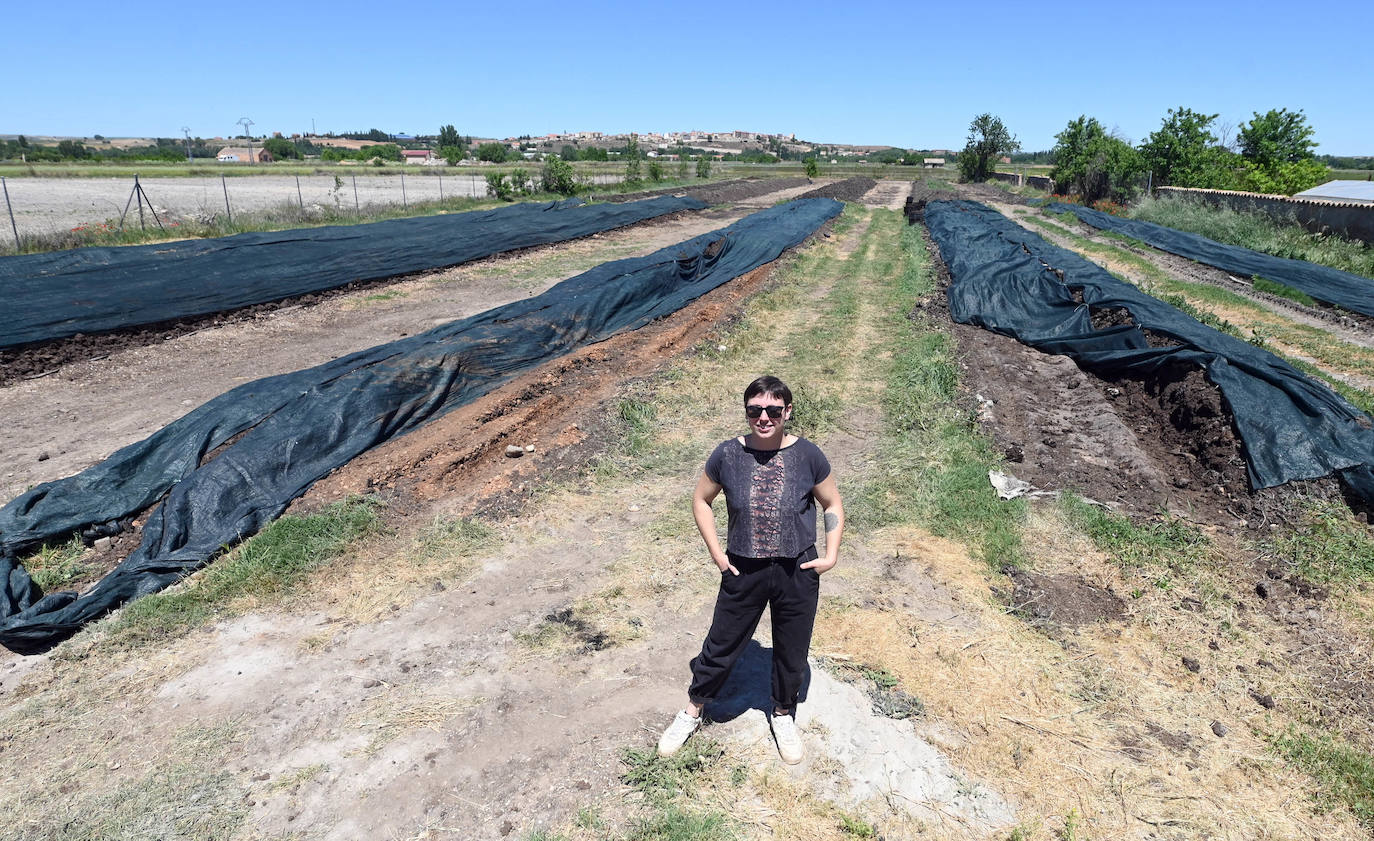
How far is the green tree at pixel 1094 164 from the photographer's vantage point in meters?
35.7

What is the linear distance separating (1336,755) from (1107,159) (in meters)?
42.0

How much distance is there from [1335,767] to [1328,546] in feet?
8.92

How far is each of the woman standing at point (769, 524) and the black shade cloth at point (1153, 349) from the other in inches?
209

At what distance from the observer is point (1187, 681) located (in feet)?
13.8

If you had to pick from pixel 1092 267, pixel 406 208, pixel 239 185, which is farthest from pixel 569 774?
pixel 239 185

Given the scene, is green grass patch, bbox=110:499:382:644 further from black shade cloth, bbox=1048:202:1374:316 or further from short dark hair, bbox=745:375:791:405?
black shade cloth, bbox=1048:202:1374:316

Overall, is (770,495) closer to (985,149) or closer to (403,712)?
(403,712)

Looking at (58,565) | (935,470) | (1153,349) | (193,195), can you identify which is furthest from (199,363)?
(193,195)

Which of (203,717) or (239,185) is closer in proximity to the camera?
(203,717)

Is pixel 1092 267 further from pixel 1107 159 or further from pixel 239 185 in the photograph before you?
pixel 239 185

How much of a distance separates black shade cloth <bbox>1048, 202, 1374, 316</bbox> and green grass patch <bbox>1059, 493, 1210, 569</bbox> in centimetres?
1150

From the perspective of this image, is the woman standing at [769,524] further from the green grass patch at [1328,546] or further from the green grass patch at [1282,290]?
the green grass patch at [1282,290]

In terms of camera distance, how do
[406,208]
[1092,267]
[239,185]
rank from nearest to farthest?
1. [1092,267]
2. [406,208]
3. [239,185]

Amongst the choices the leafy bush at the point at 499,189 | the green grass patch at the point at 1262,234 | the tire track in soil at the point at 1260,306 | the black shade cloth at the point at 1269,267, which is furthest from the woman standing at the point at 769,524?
the leafy bush at the point at 499,189
